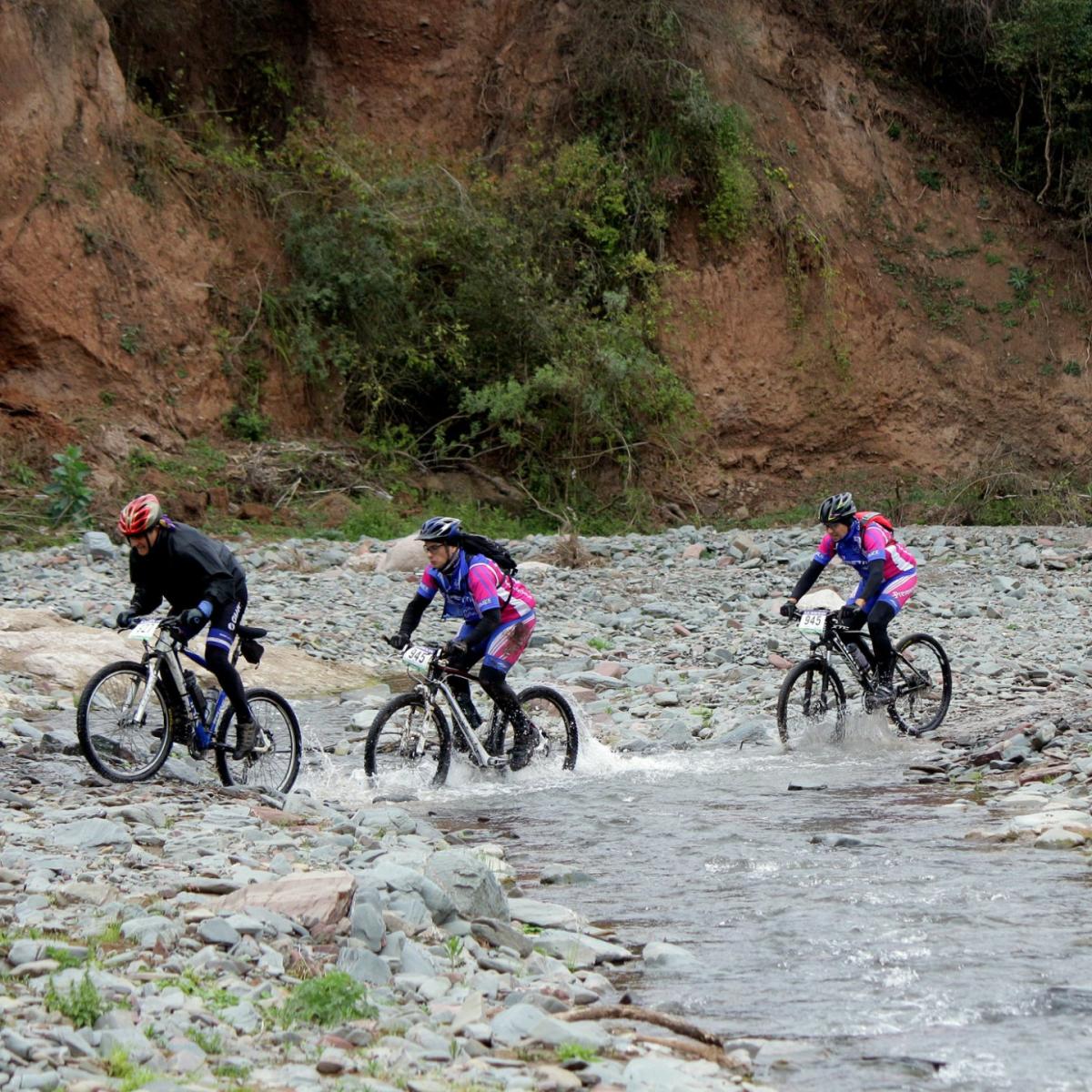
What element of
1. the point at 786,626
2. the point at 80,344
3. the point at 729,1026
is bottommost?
the point at 729,1026

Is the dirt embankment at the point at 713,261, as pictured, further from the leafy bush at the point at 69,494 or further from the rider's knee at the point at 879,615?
the rider's knee at the point at 879,615

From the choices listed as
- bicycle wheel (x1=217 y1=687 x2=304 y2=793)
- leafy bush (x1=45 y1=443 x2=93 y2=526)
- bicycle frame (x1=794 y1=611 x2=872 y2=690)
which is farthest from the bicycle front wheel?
leafy bush (x1=45 y1=443 x2=93 y2=526)

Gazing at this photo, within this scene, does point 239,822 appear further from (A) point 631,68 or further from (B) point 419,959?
(A) point 631,68

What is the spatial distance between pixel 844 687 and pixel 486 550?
3.58 m

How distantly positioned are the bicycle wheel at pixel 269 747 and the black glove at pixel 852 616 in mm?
4507

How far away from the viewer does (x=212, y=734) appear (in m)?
9.06

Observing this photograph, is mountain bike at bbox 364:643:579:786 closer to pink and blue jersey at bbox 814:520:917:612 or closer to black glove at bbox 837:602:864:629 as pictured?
black glove at bbox 837:602:864:629

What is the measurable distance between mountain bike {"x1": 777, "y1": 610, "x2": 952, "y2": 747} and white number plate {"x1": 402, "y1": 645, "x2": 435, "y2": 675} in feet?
10.2

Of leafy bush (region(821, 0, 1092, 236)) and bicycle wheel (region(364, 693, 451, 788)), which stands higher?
leafy bush (region(821, 0, 1092, 236))

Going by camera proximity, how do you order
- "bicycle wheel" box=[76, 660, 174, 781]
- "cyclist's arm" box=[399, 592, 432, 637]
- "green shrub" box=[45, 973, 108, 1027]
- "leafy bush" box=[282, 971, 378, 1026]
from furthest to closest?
1. "cyclist's arm" box=[399, 592, 432, 637]
2. "bicycle wheel" box=[76, 660, 174, 781]
3. "leafy bush" box=[282, 971, 378, 1026]
4. "green shrub" box=[45, 973, 108, 1027]

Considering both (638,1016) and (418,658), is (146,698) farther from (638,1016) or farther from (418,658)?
(638,1016)

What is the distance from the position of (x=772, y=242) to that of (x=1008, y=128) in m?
7.13

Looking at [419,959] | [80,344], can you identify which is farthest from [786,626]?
[80,344]

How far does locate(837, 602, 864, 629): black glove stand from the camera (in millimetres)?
11703
